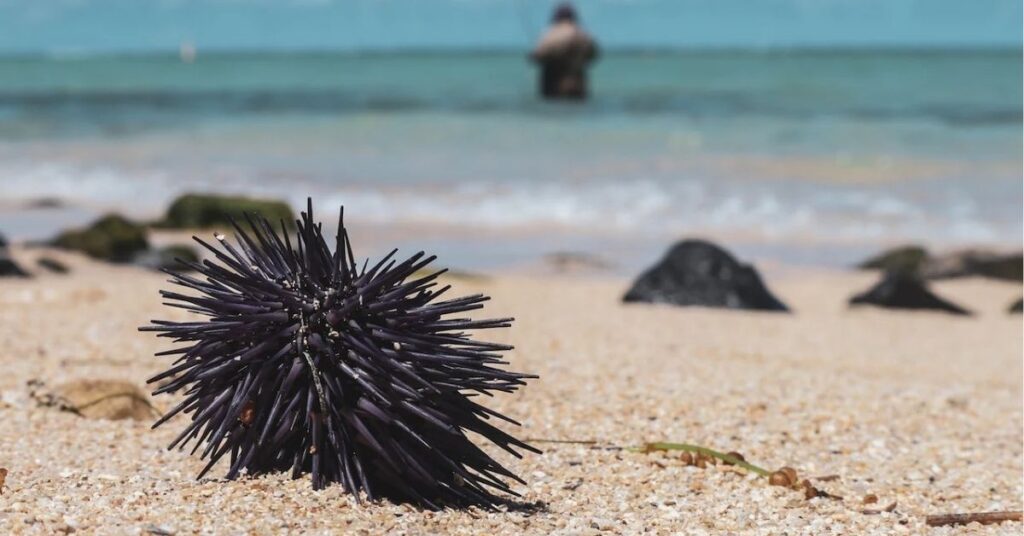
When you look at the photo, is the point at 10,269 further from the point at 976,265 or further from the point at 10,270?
the point at 976,265

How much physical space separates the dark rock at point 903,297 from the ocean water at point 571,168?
2522 millimetres

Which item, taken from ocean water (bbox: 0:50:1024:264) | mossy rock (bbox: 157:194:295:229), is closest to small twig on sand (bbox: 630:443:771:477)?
ocean water (bbox: 0:50:1024:264)

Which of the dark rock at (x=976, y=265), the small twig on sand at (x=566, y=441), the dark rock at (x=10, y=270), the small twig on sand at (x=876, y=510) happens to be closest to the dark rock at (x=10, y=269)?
the dark rock at (x=10, y=270)

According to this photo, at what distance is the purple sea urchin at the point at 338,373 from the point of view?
3.16 m

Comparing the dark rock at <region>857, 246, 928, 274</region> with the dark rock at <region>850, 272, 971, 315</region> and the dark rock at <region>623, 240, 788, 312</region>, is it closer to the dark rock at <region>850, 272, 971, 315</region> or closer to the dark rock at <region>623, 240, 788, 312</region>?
the dark rock at <region>850, 272, 971, 315</region>

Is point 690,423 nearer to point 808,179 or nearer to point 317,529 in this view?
point 317,529

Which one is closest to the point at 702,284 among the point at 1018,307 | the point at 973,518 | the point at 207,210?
the point at 1018,307

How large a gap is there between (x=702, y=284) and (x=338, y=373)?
6.14 m

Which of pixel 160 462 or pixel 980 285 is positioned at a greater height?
pixel 980 285

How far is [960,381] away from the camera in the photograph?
653 cm

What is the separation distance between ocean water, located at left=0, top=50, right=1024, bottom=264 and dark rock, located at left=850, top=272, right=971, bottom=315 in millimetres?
2522

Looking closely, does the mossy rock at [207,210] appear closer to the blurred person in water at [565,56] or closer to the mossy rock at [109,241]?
the mossy rock at [109,241]

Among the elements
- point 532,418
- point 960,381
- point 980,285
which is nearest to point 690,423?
point 532,418

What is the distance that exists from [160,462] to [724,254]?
20.0 feet
